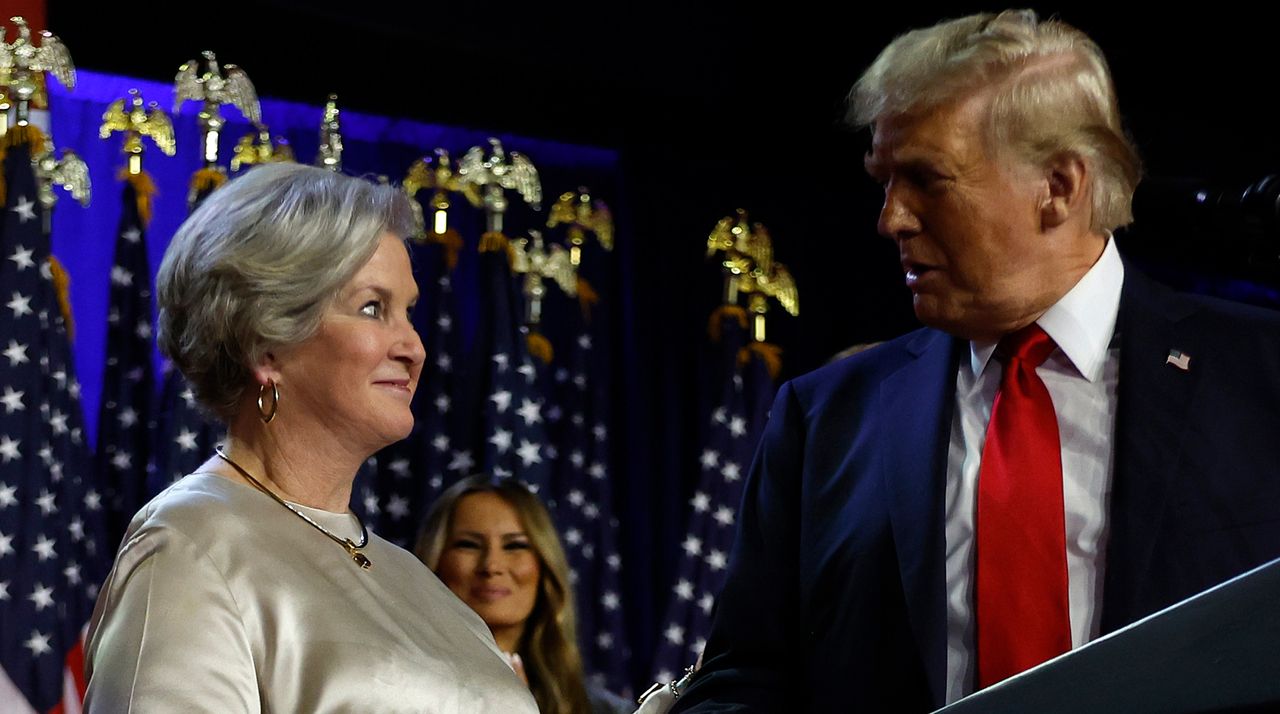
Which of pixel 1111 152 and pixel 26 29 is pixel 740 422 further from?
pixel 1111 152

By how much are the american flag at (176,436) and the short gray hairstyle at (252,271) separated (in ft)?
9.83

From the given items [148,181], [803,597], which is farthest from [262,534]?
[148,181]

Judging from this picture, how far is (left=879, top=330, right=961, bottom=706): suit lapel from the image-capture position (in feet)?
6.03

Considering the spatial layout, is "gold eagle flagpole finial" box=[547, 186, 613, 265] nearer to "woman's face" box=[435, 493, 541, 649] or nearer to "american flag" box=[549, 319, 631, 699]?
Result: "american flag" box=[549, 319, 631, 699]

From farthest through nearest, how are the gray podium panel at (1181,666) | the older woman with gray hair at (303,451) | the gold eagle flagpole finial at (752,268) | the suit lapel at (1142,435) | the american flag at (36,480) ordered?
the gold eagle flagpole finial at (752,268)
the american flag at (36,480)
the older woman with gray hair at (303,451)
the suit lapel at (1142,435)
the gray podium panel at (1181,666)

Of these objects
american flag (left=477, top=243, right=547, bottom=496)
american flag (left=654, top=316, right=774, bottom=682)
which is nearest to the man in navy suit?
american flag (left=477, top=243, right=547, bottom=496)

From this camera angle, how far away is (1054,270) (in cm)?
192

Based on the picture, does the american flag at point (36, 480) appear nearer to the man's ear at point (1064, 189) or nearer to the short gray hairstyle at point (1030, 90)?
the short gray hairstyle at point (1030, 90)

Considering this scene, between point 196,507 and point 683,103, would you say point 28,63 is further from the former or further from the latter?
point 196,507

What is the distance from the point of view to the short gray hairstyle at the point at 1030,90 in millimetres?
1951

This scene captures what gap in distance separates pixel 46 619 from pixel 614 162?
3.03 meters

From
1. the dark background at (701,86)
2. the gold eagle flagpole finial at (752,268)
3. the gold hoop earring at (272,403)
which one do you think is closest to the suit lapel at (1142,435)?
the gold hoop earring at (272,403)

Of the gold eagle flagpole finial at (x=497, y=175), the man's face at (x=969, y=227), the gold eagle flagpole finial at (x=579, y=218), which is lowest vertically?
the man's face at (x=969, y=227)

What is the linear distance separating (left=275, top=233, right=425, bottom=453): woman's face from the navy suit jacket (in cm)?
52
